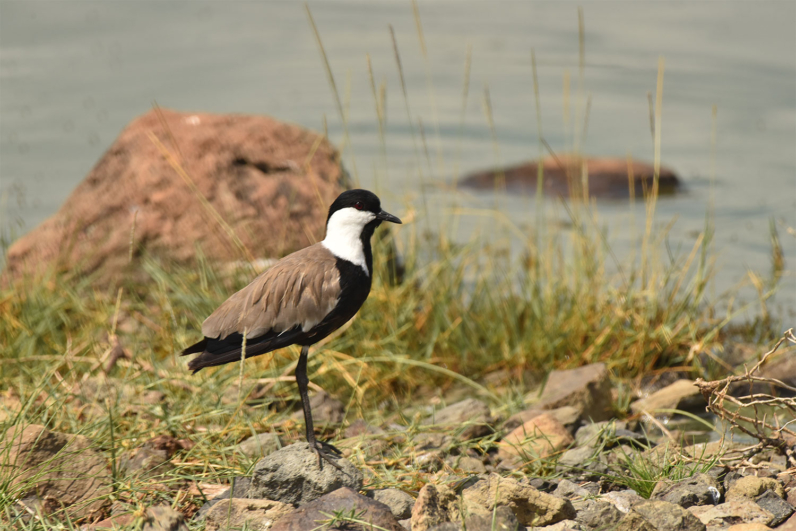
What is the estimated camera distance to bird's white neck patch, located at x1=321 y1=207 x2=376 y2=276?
360 centimetres

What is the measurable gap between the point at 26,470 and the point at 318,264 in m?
1.29

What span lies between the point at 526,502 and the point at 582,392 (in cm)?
157

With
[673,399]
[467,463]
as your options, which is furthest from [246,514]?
[673,399]

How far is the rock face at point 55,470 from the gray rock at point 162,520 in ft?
1.53

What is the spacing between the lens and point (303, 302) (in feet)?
11.3

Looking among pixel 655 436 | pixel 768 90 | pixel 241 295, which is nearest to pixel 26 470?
pixel 241 295

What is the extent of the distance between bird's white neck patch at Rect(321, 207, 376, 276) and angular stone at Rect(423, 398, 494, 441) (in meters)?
0.92

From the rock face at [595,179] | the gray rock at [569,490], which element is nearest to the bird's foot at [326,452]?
the gray rock at [569,490]

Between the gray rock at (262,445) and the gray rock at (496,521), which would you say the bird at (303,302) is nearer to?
the gray rock at (262,445)

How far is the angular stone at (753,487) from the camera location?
10.1ft

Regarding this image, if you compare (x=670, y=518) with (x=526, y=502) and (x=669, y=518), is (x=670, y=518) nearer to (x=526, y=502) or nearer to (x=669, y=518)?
(x=669, y=518)

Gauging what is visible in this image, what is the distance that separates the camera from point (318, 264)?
3557 millimetres

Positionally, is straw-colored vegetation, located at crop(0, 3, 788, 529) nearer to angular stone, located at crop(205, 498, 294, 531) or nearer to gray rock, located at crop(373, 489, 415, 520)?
gray rock, located at crop(373, 489, 415, 520)

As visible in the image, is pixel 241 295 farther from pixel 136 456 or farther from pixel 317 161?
pixel 317 161
